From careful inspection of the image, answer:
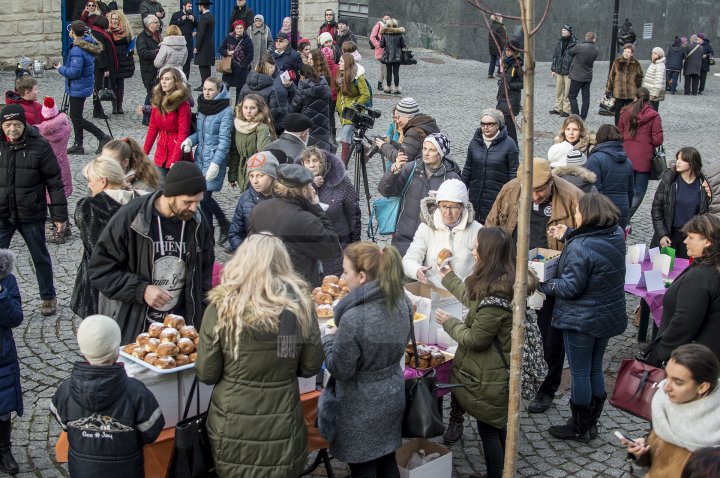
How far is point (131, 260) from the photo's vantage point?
19.1ft

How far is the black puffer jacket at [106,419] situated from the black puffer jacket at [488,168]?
515cm

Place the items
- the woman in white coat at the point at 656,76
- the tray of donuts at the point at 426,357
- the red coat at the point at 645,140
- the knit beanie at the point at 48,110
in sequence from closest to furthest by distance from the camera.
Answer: the tray of donuts at the point at 426,357, the knit beanie at the point at 48,110, the red coat at the point at 645,140, the woman in white coat at the point at 656,76

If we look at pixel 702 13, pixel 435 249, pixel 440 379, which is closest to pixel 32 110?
pixel 435 249

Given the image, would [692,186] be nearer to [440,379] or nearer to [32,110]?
[440,379]

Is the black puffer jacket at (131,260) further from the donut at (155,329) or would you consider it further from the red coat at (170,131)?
the red coat at (170,131)

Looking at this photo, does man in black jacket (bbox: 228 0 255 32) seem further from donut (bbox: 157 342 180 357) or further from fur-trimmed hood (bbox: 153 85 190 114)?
donut (bbox: 157 342 180 357)

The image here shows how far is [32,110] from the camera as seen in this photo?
10555 millimetres

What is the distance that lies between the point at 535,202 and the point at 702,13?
1099 inches

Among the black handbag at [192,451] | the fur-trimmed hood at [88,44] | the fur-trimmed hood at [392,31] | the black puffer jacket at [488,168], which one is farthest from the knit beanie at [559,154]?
the fur-trimmed hood at [392,31]

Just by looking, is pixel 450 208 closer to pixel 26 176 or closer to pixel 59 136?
pixel 26 176

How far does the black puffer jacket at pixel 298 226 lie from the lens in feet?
21.7

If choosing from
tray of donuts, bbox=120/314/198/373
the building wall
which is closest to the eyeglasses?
tray of donuts, bbox=120/314/198/373

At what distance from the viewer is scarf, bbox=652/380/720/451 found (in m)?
4.62

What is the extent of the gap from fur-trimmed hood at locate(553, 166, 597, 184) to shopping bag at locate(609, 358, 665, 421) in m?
2.48
